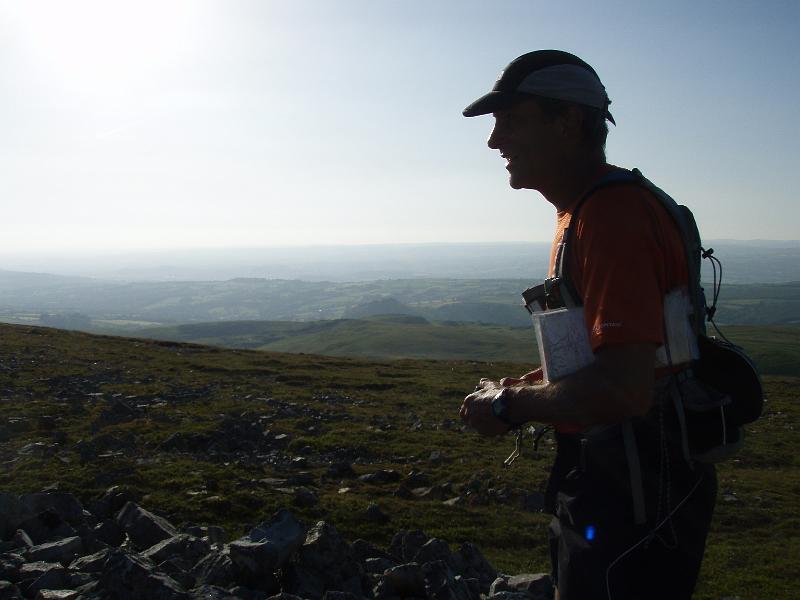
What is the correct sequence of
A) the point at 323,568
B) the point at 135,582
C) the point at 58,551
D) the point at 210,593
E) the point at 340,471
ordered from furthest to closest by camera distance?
the point at 340,471
the point at 58,551
the point at 323,568
the point at 210,593
the point at 135,582

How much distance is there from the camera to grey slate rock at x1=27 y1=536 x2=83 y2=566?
726 centimetres

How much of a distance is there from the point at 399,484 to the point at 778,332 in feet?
479

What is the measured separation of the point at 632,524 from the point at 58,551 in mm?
6766

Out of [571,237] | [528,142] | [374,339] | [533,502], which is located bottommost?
[374,339]

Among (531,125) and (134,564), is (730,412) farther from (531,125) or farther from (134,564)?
(134,564)

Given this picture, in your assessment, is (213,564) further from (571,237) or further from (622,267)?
(622,267)

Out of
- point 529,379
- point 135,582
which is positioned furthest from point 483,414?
point 135,582

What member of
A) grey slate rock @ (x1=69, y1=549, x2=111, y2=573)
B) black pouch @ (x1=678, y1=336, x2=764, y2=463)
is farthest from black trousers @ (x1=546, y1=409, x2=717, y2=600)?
grey slate rock @ (x1=69, y1=549, x2=111, y2=573)

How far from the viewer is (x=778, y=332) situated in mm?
135250

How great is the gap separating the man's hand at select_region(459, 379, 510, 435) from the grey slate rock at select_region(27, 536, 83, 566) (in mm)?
5890

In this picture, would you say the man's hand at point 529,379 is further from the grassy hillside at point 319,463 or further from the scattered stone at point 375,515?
the scattered stone at point 375,515

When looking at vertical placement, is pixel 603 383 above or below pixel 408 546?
above

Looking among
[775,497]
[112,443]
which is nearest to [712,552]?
[775,497]

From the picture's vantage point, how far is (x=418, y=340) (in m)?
142
